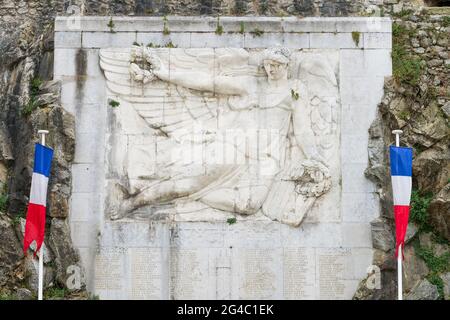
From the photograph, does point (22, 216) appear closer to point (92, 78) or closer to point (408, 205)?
point (92, 78)

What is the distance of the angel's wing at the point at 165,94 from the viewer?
23922mm

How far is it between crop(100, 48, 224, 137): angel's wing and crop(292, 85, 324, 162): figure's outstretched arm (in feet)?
5.40

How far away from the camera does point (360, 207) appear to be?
23.6 meters

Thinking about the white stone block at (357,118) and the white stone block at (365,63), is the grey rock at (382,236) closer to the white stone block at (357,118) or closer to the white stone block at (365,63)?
the white stone block at (357,118)

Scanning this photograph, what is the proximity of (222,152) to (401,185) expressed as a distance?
3649mm

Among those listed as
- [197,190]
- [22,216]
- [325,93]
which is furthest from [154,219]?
[325,93]

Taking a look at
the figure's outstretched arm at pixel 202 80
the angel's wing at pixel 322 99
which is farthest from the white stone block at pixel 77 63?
the angel's wing at pixel 322 99

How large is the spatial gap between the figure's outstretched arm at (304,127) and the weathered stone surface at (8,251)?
5896mm

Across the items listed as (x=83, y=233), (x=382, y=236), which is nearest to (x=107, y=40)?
(x=83, y=233)

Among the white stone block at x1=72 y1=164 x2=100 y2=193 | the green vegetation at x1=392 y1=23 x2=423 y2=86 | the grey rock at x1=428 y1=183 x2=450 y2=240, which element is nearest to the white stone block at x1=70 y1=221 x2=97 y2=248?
the white stone block at x1=72 y1=164 x2=100 y2=193

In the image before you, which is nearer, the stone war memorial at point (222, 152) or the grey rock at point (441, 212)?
the stone war memorial at point (222, 152)

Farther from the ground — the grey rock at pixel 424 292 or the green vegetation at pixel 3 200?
the green vegetation at pixel 3 200

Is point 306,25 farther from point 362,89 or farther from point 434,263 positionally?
point 434,263

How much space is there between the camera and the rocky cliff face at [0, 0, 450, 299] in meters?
23.2
